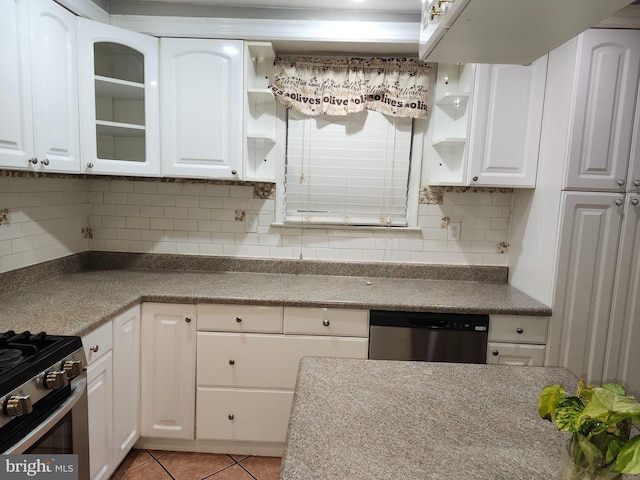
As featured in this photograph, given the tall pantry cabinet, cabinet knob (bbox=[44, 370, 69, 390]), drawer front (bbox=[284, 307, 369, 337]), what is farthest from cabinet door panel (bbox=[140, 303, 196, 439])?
the tall pantry cabinet

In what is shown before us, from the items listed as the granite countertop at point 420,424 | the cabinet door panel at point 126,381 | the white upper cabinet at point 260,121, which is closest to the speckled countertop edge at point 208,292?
the cabinet door panel at point 126,381

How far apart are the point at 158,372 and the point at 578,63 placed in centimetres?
256

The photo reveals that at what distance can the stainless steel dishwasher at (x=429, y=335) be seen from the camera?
7.02 ft

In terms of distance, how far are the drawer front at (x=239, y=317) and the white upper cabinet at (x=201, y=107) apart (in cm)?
73

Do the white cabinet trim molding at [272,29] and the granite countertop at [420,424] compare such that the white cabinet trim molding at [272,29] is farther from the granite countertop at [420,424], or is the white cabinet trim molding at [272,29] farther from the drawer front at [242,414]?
the drawer front at [242,414]

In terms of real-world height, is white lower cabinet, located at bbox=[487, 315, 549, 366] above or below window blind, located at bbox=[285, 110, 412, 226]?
below

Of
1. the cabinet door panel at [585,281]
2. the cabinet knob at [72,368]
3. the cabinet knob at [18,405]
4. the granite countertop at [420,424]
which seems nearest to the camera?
the granite countertop at [420,424]

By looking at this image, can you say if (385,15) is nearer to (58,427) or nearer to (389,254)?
(389,254)

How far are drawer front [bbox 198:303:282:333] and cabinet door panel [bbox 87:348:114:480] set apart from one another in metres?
0.47

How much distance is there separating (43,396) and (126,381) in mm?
776

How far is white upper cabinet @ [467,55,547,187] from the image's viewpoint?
2.22m

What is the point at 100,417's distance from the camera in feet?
5.93

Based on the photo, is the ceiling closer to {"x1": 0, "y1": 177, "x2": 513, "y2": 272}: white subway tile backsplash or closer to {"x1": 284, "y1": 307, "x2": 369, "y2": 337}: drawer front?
{"x1": 0, "y1": 177, "x2": 513, "y2": 272}: white subway tile backsplash

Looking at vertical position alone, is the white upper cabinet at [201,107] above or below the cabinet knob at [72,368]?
above
